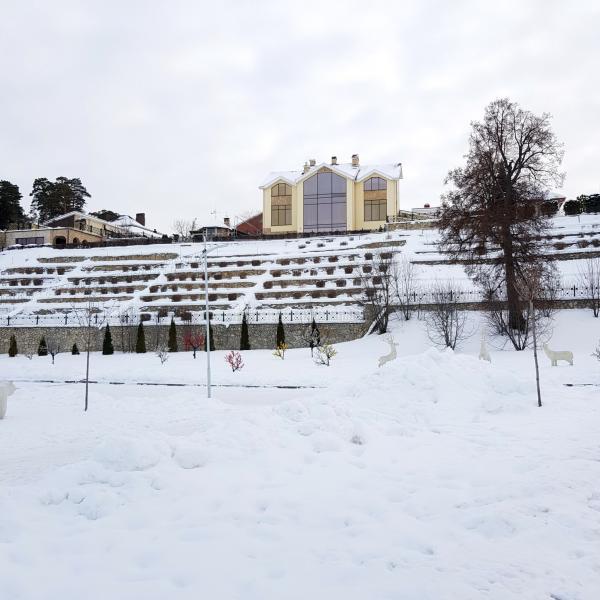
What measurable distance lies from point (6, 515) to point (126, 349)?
106 ft

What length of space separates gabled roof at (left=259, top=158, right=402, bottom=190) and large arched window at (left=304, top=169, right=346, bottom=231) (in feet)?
2.29

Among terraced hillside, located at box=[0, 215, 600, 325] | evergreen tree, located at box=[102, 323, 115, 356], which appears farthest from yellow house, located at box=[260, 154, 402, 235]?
evergreen tree, located at box=[102, 323, 115, 356]

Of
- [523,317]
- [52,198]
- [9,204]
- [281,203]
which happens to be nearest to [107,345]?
[523,317]

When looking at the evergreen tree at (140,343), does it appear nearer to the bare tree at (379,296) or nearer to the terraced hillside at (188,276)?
the terraced hillside at (188,276)

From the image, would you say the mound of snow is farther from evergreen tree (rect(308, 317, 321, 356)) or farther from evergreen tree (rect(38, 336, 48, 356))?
evergreen tree (rect(38, 336, 48, 356))

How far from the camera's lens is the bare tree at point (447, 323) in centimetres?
2777

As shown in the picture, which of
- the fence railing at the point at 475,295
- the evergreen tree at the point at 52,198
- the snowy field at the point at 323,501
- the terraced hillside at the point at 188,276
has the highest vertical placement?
the evergreen tree at the point at 52,198

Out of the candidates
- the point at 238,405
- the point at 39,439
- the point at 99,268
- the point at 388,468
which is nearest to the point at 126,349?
the point at 99,268

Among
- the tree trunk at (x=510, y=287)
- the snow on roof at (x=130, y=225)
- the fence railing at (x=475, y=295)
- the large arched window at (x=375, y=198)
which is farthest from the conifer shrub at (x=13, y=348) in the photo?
the snow on roof at (x=130, y=225)

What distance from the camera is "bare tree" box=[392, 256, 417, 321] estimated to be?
111ft

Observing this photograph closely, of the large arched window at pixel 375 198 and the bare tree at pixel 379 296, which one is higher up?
the large arched window at pixel 375 198

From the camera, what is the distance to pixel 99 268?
2088 inches

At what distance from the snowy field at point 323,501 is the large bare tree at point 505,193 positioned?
16564mm

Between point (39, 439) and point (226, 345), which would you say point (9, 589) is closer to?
point (39, 439)
